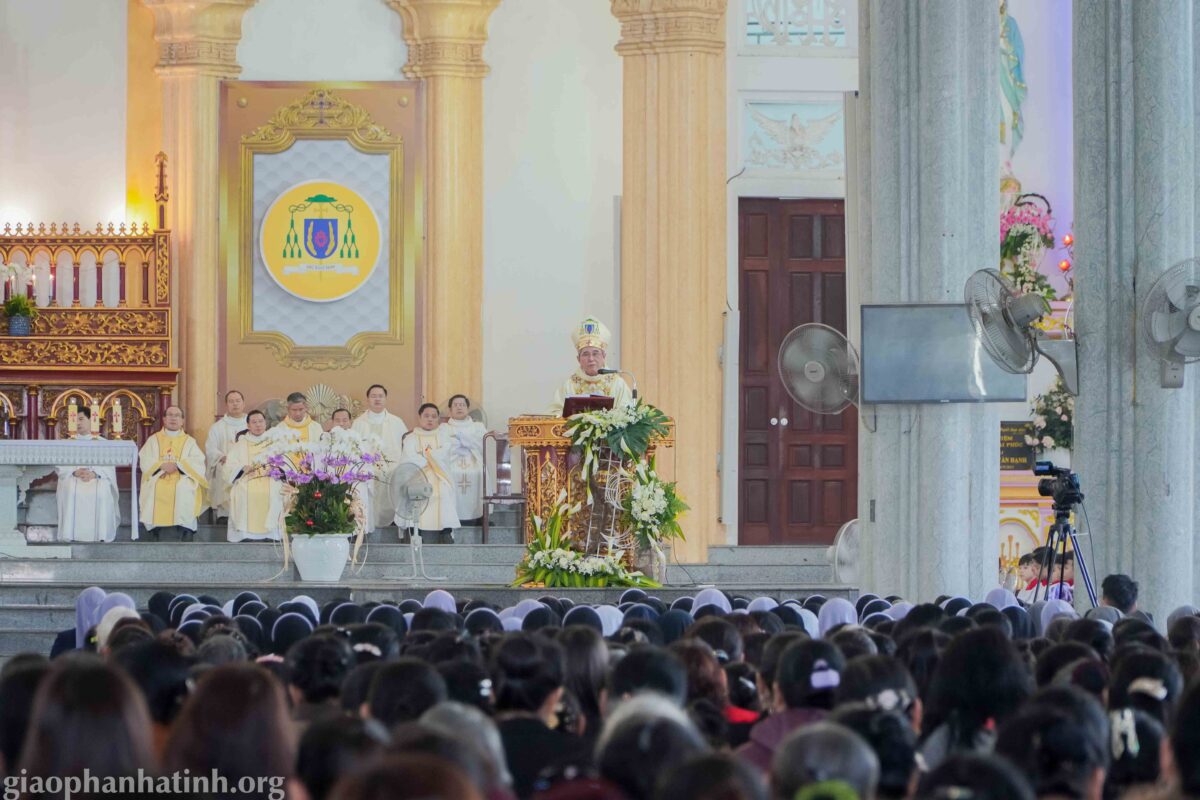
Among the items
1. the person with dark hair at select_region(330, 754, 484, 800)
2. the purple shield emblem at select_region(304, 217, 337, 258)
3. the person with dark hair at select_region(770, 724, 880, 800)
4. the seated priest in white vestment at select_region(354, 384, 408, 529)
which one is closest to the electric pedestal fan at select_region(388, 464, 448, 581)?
the seated priest in white vestment at select_region(354, 384, 408, 529)

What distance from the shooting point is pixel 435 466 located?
17.5 meters

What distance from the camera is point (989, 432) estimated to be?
1251cm

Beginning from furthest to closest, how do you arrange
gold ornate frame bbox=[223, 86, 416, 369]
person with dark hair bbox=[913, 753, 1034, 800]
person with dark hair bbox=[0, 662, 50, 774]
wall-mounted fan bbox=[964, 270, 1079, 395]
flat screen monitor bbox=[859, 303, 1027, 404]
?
gold ornate frame bbox=[223, 86, 416, 369] → flat screen monitor bbox=[859, 303, 1027, 404] → wall-mounted fan bbox=[964, 270, 1079, 395] → person with dark hair bbox=[0, 662, 50, 774] → person with dark hair bbox=[913, 753, 1034, 800]

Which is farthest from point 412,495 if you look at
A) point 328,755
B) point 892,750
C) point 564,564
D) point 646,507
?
point 328,755

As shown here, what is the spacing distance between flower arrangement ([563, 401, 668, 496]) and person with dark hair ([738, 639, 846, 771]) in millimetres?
7440

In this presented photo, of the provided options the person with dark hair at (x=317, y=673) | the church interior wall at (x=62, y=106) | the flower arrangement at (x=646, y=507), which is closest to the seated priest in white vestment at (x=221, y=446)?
the church interior wall at (x=62, y=106)

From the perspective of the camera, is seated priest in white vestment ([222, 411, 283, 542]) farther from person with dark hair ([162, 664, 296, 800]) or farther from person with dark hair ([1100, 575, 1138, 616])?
person with dark hair ([162, 664, 296, 800])

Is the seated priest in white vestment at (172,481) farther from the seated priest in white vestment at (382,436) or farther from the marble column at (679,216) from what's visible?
the marble column at (679,216)

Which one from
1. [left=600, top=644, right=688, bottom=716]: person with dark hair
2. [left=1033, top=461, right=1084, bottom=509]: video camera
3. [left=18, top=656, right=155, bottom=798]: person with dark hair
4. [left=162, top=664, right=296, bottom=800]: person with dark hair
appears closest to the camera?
[left=18, top=656, right=155, bottom=798]: person with dark hair

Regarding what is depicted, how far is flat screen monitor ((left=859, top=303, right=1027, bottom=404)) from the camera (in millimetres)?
11766

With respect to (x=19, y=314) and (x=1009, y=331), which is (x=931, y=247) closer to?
(x=1009, y=331)

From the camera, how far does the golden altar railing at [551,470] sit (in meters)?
12.6

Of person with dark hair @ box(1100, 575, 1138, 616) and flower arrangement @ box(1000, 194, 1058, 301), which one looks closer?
person with dark hair @ box(1100, 575, 1138, 616)

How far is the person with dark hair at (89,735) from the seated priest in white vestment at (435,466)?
13954mm
